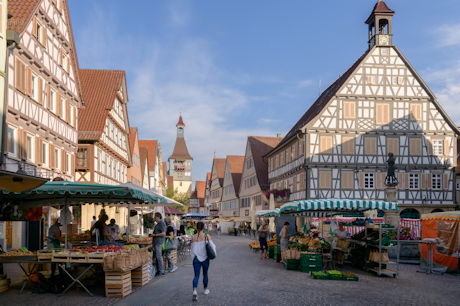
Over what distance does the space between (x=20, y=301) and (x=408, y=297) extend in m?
8.11

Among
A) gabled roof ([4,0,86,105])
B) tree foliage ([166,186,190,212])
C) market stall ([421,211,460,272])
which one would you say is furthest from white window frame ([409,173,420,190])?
tree foliage ([166,186,190,212])

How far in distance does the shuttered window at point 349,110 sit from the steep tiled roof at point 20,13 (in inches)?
889

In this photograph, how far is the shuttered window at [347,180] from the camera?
3491cm

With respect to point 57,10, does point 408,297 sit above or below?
below

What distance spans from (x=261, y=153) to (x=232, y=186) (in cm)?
1245

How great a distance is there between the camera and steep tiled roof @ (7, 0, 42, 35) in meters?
18.7

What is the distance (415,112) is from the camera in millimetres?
35812

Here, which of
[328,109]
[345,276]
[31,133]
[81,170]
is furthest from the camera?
[328,109]

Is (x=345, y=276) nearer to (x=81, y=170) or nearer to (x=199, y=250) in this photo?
(x=199, y=250)

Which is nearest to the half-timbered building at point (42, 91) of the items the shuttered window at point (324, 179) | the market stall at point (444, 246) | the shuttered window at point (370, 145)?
the market stall at point (444, 246)

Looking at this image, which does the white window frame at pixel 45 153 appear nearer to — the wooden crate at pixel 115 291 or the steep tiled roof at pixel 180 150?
the wooden crate at pixel 115 291

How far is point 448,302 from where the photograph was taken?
32.7 feet

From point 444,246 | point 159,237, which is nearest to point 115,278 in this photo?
point 159,237

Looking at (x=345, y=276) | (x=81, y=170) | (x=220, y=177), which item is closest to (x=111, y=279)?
(x=345, y=276)
